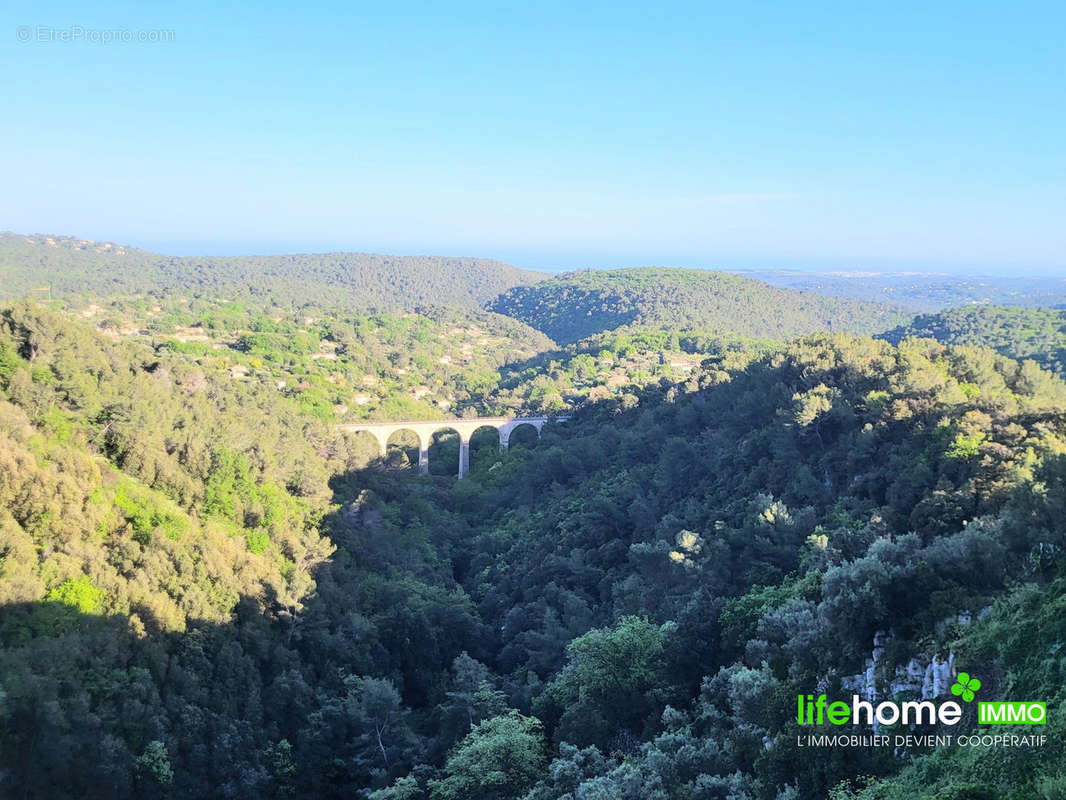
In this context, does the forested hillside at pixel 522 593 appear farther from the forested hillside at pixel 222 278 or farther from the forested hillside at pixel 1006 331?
the forested hillside at pixel 222 278

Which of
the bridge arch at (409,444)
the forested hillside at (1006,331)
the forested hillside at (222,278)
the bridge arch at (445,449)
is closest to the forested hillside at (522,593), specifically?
the bridge arch at (409,444)

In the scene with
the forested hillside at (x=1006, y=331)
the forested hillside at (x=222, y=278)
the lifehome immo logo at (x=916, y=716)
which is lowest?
the lifehome immo logo at (x=916, y=716)

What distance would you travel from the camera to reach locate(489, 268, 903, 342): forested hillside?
118 meters

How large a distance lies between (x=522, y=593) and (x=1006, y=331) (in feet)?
208

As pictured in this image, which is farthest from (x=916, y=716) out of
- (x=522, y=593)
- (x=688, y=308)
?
(x=688, y=308)

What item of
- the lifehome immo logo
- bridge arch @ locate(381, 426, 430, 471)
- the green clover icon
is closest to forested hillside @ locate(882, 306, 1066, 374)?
bridge arch @ locate(381, 426, 430, 471)

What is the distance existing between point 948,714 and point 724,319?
11395 cm

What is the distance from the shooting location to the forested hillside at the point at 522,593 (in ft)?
43.7

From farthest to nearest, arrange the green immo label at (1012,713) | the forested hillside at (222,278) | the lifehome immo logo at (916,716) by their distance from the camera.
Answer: the forested hillside at (222,278) < the lifehome immo logo at (916,716) < the green immo label at (1012,713)

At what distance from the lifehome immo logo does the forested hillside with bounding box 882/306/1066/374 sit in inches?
1767

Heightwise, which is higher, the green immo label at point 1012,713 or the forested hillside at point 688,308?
the forested hillside at point 688,308

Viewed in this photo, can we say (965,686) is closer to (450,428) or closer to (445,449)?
(450,428)

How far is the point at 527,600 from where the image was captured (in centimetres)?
3030

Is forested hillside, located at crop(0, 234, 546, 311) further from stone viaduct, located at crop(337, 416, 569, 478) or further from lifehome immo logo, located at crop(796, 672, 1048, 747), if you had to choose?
lifehome immo logo, located at crop(796, 672, 1048, 747)
